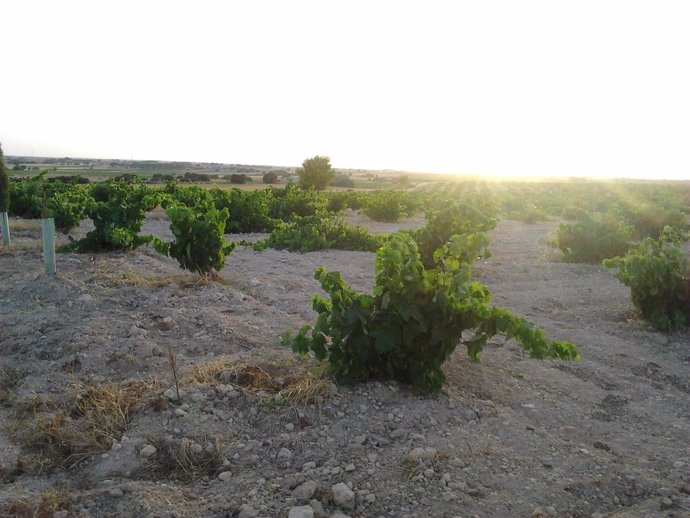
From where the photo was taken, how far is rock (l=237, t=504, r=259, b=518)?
9.95 ft

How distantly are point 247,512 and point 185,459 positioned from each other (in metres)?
0.64

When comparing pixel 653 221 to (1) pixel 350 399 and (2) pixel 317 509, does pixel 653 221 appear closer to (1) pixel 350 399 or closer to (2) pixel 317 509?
(1) pixel 350 399

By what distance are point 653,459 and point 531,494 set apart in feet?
3.37

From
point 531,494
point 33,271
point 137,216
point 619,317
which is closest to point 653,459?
point 531,494

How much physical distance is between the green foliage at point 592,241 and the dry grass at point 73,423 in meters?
9.07

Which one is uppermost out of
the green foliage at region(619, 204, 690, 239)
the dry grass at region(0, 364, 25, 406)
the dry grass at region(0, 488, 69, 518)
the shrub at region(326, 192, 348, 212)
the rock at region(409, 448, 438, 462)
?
the green foliage at region(619, 204, 690, 239)

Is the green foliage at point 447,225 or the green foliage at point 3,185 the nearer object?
the green foliage at point 447,225

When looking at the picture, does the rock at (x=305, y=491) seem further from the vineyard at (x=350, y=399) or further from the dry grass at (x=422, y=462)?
the dry grass at (x=422, y=462)

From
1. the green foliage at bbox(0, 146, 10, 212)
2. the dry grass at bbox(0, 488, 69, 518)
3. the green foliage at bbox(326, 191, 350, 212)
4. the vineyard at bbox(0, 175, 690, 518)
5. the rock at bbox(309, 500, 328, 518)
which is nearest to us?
the dry grass at bbox(0, 488, 69, 518)

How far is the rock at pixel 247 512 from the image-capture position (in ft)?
9.95

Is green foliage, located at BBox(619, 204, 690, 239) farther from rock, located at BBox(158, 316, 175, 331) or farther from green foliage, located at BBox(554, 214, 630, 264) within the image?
rock, located at BBox(158, 316, 175, 331)

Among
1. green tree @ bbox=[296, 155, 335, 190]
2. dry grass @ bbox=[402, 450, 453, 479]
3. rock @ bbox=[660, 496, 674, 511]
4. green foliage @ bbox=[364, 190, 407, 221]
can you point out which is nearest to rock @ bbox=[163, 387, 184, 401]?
Answer: dry grass @ bbox=[402, 450, 453, 479]

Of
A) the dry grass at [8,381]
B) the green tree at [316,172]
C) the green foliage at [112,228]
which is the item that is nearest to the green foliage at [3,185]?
the green foliage at [112,228]

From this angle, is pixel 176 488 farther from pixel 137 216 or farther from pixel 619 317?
pixel 137 216
